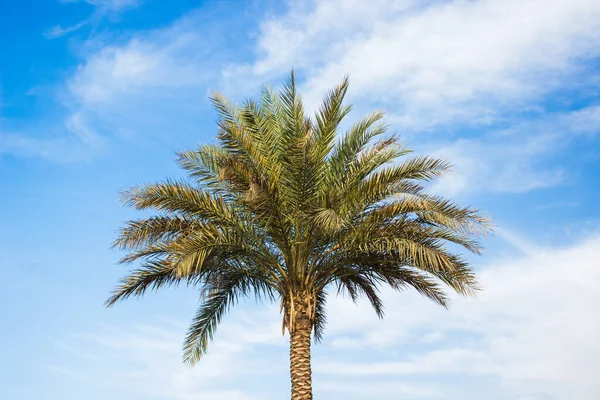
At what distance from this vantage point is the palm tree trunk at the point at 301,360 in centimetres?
1528

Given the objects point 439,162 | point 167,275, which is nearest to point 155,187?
point 167,275

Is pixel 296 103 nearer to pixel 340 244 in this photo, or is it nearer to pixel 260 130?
pixel 260 130

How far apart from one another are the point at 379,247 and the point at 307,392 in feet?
12.3

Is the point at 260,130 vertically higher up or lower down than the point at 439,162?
higher up

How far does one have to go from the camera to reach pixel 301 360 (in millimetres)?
15461

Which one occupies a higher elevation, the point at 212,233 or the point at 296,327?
the point at 212,233

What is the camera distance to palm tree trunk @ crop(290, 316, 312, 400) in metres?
15.3

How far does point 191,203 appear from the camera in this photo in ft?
50.6

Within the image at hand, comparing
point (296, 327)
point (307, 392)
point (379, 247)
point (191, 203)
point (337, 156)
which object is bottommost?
point (307, 392)

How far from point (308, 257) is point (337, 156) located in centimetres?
250

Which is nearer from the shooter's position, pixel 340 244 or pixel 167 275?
pixel 340 244

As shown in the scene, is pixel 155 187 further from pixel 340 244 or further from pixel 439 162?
pixel 439 162

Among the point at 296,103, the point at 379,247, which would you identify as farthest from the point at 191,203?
the point at 379,247

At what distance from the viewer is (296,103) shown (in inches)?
617
